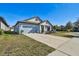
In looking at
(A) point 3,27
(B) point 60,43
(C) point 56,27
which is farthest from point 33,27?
(B) point 60,43

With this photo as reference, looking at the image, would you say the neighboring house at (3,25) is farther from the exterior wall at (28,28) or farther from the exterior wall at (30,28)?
the exterior wall at (30,28)

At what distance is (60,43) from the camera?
847 cm

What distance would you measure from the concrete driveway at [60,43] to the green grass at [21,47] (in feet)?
0.97

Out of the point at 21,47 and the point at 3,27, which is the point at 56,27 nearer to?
the point at 21,47

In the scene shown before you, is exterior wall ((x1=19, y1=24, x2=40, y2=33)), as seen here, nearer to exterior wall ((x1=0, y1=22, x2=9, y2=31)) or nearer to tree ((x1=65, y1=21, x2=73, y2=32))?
exterior wall ((x1=0, y1=22, x2=9, y2=31))

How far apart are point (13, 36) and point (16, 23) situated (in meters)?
0.70

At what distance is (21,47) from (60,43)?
1.88 meters

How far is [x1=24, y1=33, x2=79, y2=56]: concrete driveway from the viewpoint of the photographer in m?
7.17

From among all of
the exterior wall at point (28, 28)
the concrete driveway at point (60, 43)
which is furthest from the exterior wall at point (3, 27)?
the concrete driveway at point (60, 43)

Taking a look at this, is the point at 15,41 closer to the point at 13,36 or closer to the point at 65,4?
the point at 13,36

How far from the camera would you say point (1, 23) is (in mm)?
8805

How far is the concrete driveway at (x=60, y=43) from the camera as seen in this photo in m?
7.17

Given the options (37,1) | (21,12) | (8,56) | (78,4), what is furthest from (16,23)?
(78,4)

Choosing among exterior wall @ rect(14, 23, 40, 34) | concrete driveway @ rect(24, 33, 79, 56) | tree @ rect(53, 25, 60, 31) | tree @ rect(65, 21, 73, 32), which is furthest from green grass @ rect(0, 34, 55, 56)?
tree @ rect(65, 21, 73, 32)
